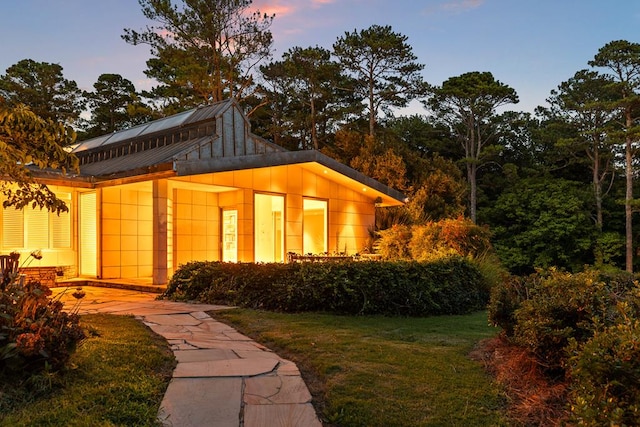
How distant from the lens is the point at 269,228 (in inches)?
531

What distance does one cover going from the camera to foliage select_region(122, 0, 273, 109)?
23.2 m

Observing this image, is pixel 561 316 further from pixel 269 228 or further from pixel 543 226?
pixel 543 226

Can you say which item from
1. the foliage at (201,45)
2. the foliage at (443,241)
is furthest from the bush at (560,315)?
the foliage at (201,45)

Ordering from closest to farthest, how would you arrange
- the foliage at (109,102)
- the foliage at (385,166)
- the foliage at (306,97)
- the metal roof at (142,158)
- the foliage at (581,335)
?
the foliage at (581,335)
the metal roof at (142,158)
the foliage at (385,166)
the foliage at (306,97)
the foliage at (109,102)

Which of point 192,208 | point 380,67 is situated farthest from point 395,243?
point 380,67

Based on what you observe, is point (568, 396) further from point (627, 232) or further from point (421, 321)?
point (627, 232)

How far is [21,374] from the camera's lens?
3344 millimetres

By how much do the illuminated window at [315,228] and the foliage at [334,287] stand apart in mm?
5317

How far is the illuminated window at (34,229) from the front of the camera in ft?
35.5

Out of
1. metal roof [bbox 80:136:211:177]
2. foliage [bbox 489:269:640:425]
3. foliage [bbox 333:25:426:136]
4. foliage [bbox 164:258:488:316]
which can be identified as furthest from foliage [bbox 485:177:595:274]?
foliage [bbox 489:269:640:425]

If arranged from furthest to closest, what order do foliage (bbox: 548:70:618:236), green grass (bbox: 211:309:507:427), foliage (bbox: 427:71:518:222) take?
1. foliage (bbox: 427:71:518:222)
2. foliage (bbox: 548:70:618:236)
3. green grass (bbox: 211:309:507:427)

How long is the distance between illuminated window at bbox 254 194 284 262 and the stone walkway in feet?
22.4

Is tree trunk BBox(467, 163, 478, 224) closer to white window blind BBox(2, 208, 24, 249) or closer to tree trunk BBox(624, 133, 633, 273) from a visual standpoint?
tree trunk BBox(624, 133, 633, 273)

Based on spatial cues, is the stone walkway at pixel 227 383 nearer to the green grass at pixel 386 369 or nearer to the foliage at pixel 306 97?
the green grass at pixel 386 369
